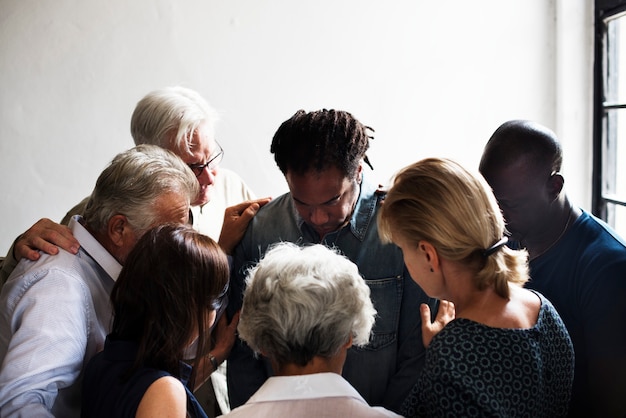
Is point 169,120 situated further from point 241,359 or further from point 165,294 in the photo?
point 165,294

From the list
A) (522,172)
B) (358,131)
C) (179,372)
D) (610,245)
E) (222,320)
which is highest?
(358,131)

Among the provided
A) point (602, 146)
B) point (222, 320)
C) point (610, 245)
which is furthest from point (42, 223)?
point (602, 146)

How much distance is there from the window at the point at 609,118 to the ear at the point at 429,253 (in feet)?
6.65

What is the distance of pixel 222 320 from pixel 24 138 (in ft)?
6.40

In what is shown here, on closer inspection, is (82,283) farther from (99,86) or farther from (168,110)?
(99,86)

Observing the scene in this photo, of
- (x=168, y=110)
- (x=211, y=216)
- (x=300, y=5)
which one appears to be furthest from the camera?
(x=300, y=5)

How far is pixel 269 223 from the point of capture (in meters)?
2.36

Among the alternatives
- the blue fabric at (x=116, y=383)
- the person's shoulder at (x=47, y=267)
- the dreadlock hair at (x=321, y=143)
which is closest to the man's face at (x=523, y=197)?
the dreadlock hair at (x=321, y=143)

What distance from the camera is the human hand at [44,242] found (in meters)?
1.96

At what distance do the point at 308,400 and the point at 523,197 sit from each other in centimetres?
104

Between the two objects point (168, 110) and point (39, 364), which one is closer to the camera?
point (39, 364)

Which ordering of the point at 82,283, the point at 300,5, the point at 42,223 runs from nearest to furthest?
the point at 82,283 → the point at 42,223 → the point at 300,5

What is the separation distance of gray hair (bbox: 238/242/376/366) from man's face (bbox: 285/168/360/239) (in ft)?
1.55

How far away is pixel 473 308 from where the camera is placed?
165cm
